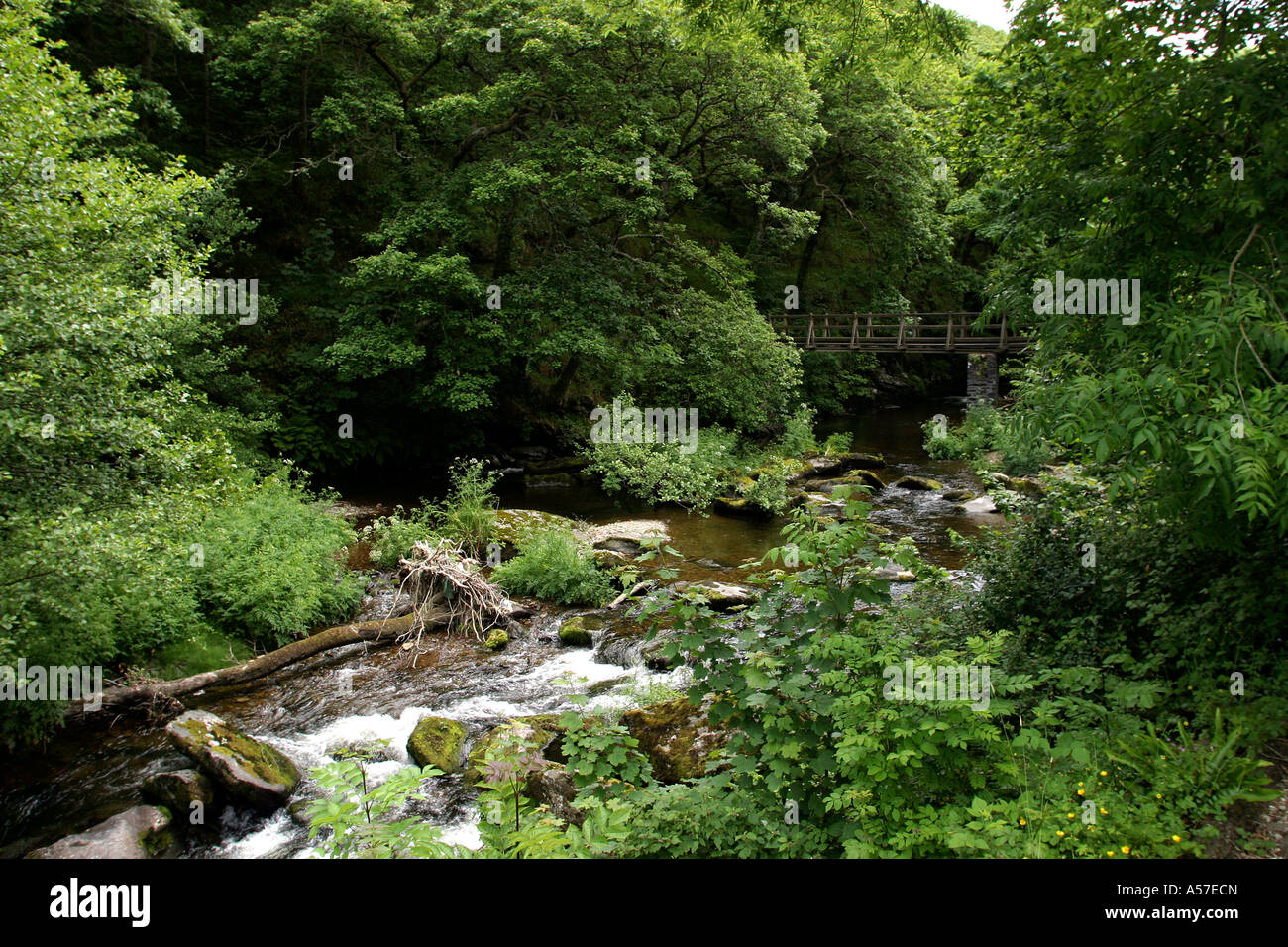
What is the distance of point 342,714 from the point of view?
7.73 m

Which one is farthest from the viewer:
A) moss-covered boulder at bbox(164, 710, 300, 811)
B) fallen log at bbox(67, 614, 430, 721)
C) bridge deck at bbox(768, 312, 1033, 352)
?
bridge deck at bbox(768, 312, 1033, 352)

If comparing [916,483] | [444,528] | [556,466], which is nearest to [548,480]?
[556,466]

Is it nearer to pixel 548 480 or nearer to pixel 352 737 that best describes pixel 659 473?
pixel 548 480

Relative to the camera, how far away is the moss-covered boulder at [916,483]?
679 inches

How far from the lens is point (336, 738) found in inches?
285

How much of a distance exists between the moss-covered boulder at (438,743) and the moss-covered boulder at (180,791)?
1657 millimetres

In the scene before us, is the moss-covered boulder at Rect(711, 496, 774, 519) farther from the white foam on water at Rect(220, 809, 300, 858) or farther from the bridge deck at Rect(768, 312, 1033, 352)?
the white foam on water at Rect(220, 809, 300, 858)

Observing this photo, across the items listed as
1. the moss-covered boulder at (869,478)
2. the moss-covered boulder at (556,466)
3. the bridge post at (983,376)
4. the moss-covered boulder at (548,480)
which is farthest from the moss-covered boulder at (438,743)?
the bridge post at (983,376)

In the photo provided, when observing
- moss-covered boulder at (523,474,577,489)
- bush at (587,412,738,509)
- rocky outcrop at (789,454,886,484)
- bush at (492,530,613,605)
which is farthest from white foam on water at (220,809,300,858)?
rocky outcrop at (789,454,886,484)

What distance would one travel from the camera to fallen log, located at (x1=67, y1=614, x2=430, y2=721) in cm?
723

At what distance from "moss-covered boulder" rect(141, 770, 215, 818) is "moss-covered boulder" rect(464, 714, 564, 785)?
6.71ft

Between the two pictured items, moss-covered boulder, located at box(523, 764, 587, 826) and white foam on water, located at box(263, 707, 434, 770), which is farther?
white foam on water, located at box(263, 707, 434, 770)
